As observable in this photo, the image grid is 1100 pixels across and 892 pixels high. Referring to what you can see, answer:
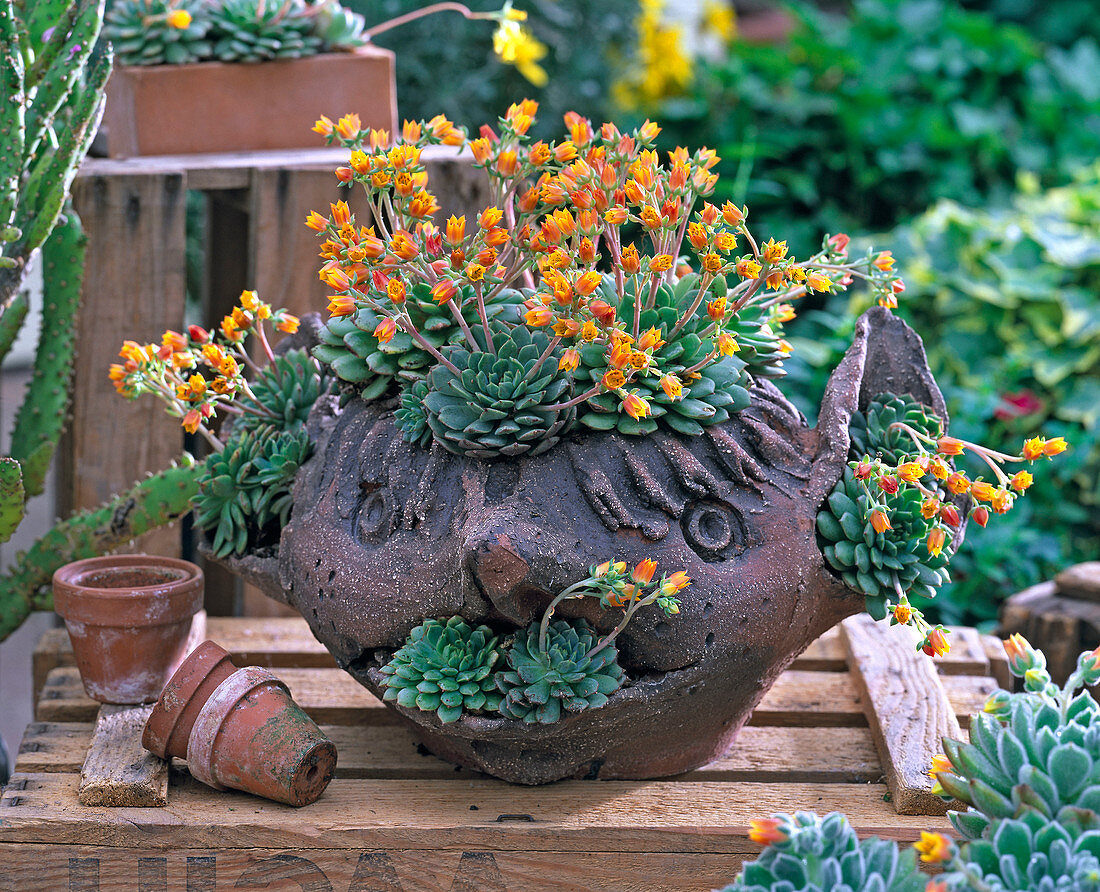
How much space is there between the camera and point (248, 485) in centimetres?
155

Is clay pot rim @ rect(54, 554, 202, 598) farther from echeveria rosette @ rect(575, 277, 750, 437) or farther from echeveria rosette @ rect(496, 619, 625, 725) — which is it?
echeveria rosette @ rect(575, 277, 750, 437)

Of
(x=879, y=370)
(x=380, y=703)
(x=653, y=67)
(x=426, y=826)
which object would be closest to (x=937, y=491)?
(x=879, y=370)

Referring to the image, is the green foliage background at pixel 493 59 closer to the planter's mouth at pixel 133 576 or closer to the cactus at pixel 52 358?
the cactus at pixel 52 358

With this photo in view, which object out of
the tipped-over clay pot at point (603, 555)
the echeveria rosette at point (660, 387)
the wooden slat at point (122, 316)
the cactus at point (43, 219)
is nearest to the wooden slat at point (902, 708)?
the tipped-over clay pot at point (603, 555)

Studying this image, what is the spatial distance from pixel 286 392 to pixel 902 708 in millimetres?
1012

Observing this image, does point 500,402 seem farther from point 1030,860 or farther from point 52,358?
point 52,358

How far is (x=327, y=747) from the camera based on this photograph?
1.39m

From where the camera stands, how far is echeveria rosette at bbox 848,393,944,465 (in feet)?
4.71

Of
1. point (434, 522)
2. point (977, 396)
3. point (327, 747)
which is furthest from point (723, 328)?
point (977, 396)

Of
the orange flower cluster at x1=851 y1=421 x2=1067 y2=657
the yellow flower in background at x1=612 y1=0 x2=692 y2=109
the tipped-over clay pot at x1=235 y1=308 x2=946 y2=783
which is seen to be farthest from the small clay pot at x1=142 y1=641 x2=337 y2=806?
the yellow flower in background at x1=612 y1=0 x2=692 y2=109

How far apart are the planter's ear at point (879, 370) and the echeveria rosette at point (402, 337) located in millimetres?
436

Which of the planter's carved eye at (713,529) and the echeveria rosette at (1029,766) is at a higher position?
the planter's carved eye at (713,529)

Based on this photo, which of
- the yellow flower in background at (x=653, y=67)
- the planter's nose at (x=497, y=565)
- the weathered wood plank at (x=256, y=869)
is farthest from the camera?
the yellow flower in background at (x=653, y=67)

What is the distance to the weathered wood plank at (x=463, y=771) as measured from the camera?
4.87 feet
